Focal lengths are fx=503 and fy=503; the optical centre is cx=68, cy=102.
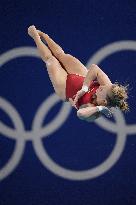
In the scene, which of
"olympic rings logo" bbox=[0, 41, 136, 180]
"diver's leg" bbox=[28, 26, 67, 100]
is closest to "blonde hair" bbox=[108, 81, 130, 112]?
"diver's leg" bbox=[28, 26, 67, 100]

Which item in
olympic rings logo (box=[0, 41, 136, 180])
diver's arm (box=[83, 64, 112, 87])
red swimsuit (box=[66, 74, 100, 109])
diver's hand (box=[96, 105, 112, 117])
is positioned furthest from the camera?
olympic rings logo (box=[0, 41, 136, 180])

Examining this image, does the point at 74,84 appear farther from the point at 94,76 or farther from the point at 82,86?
the point at 94,76

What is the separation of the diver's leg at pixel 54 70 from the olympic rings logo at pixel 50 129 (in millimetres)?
1695

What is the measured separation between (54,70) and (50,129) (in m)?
2.04

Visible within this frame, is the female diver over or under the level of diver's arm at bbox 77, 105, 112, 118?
over

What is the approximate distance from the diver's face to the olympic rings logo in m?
2.64

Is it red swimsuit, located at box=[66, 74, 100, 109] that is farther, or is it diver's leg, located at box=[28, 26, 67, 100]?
diver's leg, located at box=[28, 26, 67, 100]

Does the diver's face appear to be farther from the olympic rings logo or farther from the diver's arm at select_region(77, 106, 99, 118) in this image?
the olympic rings logo

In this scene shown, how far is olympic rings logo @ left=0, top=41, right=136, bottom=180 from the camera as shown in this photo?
8.20 m

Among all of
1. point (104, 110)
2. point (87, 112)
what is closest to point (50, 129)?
point (87, 112)

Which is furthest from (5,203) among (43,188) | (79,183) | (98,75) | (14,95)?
(98,75)

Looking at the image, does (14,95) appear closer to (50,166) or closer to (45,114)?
(45,114)

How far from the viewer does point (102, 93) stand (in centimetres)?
550

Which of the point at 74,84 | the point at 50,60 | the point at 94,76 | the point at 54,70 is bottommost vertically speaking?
the point at 94,76
